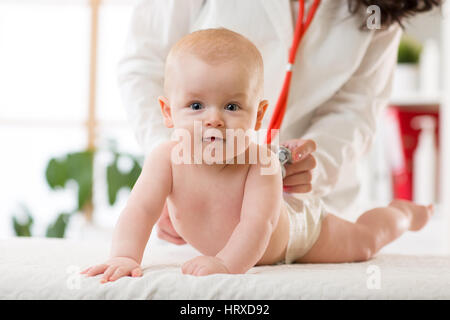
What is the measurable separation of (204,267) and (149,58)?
25.2 inches

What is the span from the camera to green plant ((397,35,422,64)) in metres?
2.50

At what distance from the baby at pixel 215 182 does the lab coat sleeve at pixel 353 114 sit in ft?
0.76

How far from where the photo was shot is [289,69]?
1.12 metres

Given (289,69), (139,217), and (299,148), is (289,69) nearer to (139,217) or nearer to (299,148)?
(299,148)

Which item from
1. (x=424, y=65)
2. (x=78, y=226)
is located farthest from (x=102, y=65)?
(x=424, y=65)

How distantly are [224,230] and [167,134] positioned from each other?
36 cm

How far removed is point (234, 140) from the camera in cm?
78

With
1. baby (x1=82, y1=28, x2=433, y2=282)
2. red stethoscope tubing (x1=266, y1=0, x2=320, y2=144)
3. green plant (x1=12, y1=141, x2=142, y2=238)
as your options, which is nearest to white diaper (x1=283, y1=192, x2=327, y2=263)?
baby (x1=82, y1=28, x2=433, y2=282)

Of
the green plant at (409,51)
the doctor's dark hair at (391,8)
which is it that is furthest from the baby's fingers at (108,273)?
the green plant at (409,51)

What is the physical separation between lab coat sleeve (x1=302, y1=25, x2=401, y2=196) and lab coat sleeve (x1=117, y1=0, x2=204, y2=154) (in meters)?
0.33

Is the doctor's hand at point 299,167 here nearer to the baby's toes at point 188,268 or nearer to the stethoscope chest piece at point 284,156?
the stethoscope chest piece at point 284,156

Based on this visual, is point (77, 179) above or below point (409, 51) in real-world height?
below

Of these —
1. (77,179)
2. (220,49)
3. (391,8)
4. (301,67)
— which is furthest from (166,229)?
(77,179)
